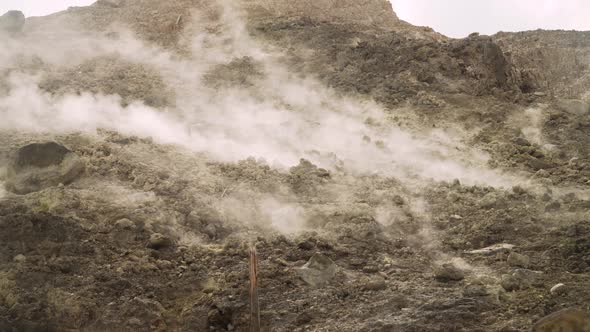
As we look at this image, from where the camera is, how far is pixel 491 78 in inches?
418

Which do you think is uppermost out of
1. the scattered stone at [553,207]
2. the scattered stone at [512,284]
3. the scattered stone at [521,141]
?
the scattered stone at [521,141]

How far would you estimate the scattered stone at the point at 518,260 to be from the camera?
19.8 feet

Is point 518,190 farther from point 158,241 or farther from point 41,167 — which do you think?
point 41,167

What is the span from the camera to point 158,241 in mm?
6613

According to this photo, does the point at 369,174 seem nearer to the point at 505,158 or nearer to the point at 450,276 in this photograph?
the point at 505,158

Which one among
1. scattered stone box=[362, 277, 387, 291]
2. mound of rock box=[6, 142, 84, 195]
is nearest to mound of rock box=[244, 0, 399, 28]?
mound of rock box=[6, 142, 84, 195]

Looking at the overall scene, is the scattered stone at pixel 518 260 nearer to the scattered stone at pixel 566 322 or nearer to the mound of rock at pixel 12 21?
the scattered stone at pixel 566 322

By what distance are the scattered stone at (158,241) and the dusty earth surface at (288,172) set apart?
83 mm

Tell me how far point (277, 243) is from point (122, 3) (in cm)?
924

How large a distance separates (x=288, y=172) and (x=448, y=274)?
2.90m

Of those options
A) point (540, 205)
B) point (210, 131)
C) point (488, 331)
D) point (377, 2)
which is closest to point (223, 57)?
point (210, 131)

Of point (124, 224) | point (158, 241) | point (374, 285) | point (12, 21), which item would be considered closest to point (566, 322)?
point (374, 285)

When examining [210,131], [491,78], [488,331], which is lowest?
[210,131]

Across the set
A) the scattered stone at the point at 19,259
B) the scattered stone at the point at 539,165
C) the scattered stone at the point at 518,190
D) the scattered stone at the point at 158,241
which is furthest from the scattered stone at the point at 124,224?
the scattered stone at the point at 539,165
